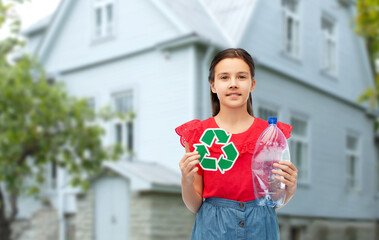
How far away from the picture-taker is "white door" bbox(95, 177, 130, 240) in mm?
11312

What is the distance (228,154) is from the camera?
8.21 ft

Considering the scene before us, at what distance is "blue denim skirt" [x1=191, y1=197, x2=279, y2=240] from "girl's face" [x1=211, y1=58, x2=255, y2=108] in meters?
0.47

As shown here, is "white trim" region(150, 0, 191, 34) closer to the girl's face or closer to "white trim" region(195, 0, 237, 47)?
"white trim" region(195, 0, 237, 47)

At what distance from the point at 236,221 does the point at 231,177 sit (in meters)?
0.20

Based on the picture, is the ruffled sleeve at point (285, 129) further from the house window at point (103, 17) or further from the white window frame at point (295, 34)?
the white window frame at point (295, 34)

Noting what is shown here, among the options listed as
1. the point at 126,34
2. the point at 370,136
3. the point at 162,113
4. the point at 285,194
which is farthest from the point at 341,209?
the point at 285,194

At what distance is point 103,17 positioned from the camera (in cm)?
1374

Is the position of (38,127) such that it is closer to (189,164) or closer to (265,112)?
(265,112)

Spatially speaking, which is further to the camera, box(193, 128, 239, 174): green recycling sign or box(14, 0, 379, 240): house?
box(14, 0, 379, 240): house

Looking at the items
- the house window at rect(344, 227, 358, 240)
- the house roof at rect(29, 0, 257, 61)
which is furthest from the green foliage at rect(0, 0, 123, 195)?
the house window at rect(344, 227, 358, 240)

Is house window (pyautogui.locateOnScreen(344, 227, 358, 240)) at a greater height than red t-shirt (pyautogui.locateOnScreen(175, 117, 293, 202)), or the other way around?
red t-shirt (pyautogui.locateOnScreen(175, 117, 293, 202))

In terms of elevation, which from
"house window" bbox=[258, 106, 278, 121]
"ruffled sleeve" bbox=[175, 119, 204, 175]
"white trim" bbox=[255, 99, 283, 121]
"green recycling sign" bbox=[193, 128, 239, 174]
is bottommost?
"green recycling sign" bbox=[193, 128, 239, 174]

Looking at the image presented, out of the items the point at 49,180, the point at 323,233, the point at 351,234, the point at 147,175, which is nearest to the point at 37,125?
the point at 147,175

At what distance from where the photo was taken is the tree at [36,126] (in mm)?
9211
